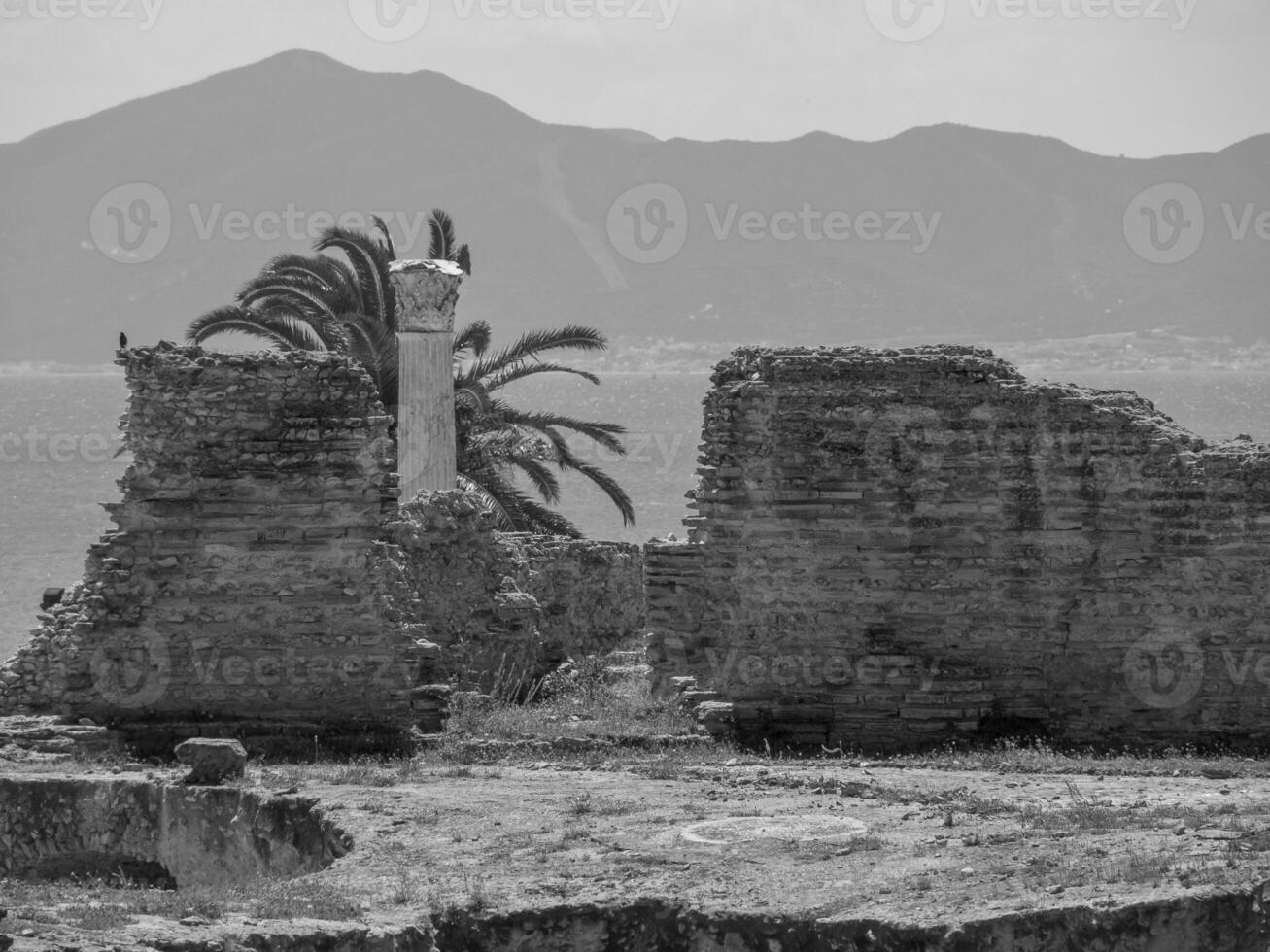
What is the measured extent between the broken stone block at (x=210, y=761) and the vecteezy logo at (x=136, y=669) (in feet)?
8.49

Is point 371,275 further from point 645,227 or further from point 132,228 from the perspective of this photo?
point 132,228

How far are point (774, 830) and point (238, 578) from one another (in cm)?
567

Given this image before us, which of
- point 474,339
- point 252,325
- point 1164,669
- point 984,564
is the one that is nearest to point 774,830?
point 984,564

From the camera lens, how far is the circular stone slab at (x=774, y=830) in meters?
11.9

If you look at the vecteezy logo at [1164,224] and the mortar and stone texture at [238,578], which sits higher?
the vecteezy logo at [1164,224]

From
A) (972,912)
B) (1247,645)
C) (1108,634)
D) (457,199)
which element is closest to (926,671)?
(1108,634)

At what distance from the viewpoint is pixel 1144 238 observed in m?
184

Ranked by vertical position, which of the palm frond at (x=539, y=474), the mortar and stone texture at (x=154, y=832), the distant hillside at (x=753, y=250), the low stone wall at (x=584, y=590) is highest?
the distant hillside at (x=753, y=250)

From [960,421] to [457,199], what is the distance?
584ft

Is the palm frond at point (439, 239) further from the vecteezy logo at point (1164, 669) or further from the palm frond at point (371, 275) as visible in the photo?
the vecteezy logo at point (1164, 669)

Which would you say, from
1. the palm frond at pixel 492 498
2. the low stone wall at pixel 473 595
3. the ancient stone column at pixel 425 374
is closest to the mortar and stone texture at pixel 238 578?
the low stone wall at pixel 473 595

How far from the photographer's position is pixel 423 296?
90.3ft

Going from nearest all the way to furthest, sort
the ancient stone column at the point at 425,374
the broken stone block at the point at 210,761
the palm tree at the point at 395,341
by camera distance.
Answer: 1. the broken stone block at the point at 210,761
2. the ancient stone column at the point at 425,374
3. the palm tree at the point at 395,341

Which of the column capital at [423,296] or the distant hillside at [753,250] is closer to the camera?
the column capital at [423,296]
